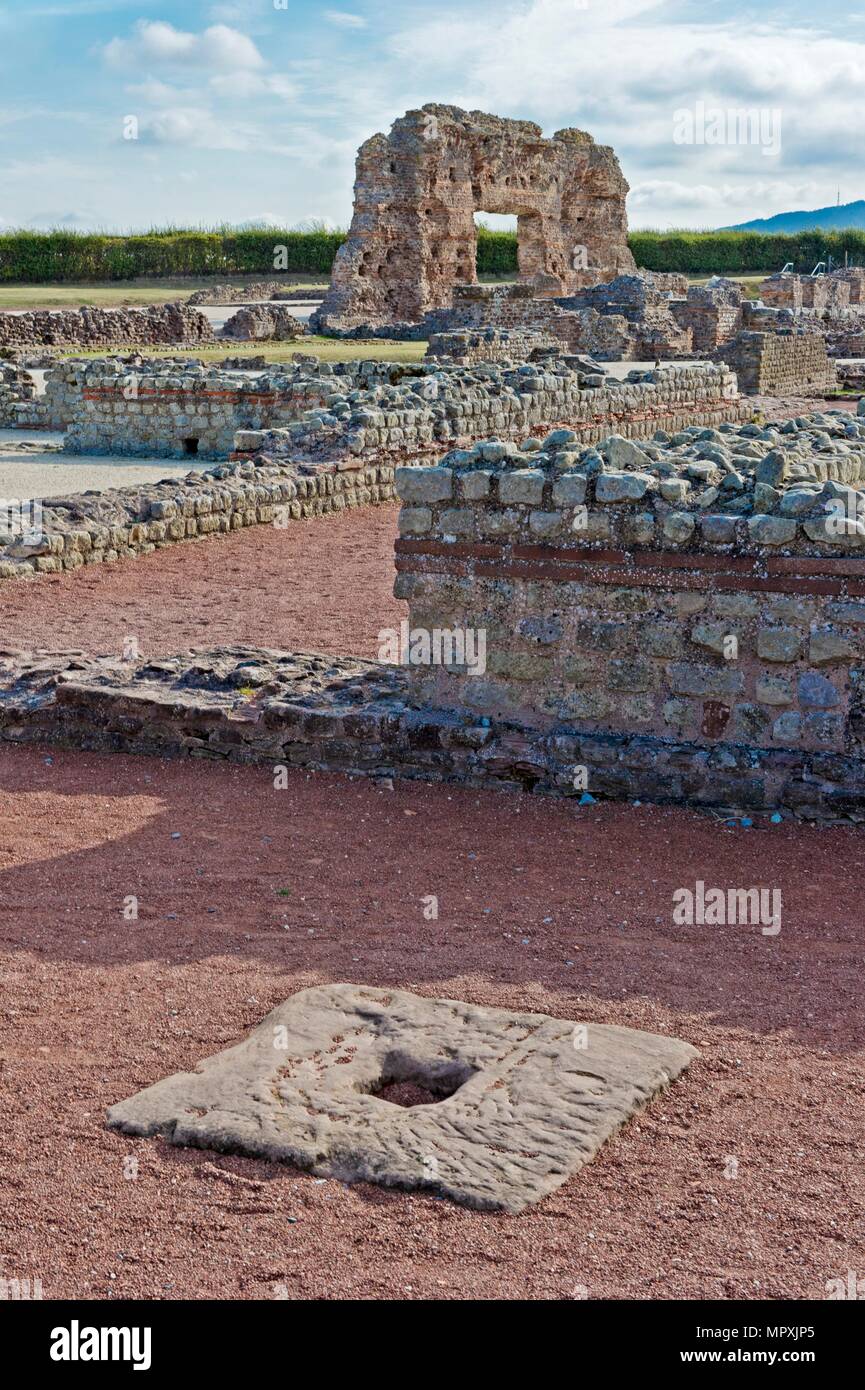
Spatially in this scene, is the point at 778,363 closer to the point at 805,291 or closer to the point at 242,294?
the point at 805,291

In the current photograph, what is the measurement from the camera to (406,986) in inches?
180

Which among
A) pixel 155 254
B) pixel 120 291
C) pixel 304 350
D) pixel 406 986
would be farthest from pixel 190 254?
pixel 406 986

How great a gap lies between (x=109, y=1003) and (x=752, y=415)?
69.0 feet

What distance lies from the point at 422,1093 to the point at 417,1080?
44 millimetres

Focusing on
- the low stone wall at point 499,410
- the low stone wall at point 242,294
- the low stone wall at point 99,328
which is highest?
the low stone wall at point 242,294

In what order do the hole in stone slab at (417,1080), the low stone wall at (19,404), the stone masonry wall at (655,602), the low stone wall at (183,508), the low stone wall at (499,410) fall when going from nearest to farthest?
the hole in stone slab at (417,1080) → the stone masonry wall at (655,602) → the low stone wall at (183,508) → the low stone wall at (499,410) → the low stone wall at (19,404)

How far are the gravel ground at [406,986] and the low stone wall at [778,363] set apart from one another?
909 inches

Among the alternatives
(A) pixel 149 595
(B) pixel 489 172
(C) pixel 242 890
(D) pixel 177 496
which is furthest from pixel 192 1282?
(B) pixel 489 172

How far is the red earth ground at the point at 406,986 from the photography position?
10.5 feet

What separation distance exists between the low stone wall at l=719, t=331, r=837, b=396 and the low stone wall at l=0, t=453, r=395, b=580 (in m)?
13.9
